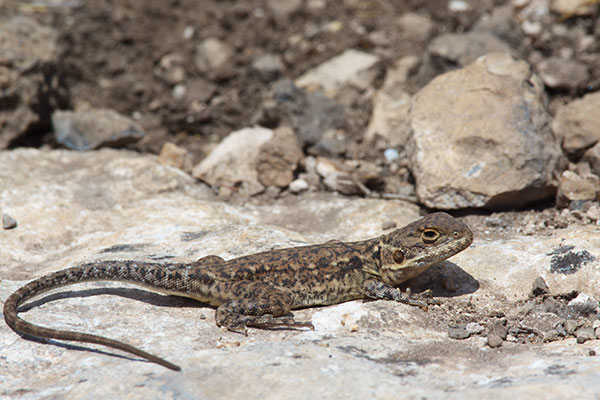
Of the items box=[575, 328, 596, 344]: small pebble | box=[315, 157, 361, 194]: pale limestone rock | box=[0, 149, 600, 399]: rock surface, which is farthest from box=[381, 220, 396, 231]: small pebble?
box=[575, 328, 596, 344]: small pebble

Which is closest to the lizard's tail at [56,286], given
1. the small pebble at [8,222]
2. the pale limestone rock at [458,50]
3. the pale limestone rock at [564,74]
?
the small pebble at [8,222]

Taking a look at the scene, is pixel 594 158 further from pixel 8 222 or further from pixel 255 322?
pixel 8 222

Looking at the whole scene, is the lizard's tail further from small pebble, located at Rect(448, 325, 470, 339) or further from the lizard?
small pebble, located at Rect(448, 325, 470, 339)

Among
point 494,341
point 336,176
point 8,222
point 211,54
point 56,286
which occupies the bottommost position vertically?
point 336,176

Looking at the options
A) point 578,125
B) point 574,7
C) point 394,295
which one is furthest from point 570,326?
point 574,7

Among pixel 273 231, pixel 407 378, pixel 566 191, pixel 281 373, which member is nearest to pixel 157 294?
pixel 273 231

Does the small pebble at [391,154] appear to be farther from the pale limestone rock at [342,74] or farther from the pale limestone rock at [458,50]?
the pale limestone rock at [342,74]

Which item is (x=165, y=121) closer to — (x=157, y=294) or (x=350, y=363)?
(x=157, y=294)
